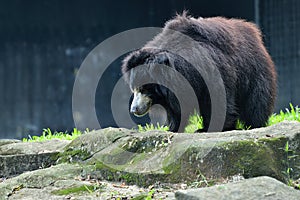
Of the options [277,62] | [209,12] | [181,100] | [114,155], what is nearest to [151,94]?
[181,100]

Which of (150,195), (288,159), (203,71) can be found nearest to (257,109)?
(203,71)

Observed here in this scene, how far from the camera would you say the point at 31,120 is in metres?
7.86

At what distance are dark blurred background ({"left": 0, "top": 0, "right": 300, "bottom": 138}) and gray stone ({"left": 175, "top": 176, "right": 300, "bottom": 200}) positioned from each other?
4.88m

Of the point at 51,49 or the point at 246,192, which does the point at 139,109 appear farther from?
the point at 51,49

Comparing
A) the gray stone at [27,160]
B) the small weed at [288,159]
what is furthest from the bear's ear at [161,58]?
the small weed at [288,159]

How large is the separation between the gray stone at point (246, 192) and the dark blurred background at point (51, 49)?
4880 mm

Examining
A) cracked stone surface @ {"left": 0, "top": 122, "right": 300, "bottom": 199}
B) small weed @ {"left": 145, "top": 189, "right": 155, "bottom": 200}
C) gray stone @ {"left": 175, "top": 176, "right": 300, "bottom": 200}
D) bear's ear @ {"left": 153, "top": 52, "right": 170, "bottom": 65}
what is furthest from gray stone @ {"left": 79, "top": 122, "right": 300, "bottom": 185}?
bear's ear @ {"left": 153, "top": 52, "right": 170, "bottom": 65}

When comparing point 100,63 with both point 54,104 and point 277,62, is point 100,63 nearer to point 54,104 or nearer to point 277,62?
point 54,104

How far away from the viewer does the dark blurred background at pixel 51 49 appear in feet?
25.7

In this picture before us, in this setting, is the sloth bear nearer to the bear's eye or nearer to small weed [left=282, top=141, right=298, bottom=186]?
the bear's eye

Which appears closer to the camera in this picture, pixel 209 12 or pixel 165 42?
pixel 165 42

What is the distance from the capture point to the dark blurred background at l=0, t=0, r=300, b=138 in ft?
25.7

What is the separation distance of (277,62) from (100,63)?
2303mm

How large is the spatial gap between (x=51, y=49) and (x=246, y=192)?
553 centimetres
